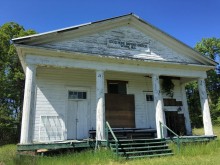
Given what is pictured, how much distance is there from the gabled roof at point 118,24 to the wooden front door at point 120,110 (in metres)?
3.92

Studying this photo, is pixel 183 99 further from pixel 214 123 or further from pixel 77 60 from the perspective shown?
pixel 214 123

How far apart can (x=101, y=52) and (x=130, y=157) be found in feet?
17.4

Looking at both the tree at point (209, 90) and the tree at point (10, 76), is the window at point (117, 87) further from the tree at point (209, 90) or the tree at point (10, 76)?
the tree at point (209, 90)

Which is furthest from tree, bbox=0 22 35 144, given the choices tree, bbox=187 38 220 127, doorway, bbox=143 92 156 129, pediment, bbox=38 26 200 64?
tree, bbox=187 38 220 127

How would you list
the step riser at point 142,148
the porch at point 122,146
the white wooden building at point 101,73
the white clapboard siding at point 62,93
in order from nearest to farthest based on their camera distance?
the porch at point 122,146 < the step riser at point 142,148 < the white wooden building at point 101,73 < the white clapboard siding at point 62,93

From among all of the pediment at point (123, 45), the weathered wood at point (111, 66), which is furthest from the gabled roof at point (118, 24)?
the weathered wood at point (111, 66)

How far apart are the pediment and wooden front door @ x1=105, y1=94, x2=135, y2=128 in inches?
109

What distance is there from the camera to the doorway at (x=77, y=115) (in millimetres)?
12445

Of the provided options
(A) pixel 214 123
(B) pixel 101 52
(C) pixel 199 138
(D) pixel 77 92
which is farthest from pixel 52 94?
(A) pixel 214 123

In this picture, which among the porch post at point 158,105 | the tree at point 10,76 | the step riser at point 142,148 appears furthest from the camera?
the tree at point 10,76

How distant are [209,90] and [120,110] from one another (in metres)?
31.7

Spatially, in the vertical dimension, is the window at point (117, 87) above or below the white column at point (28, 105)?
above

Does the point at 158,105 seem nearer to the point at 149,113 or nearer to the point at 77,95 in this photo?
the point at 149,113

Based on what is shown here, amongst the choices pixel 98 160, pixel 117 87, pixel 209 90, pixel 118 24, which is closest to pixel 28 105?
pixel 98 160
